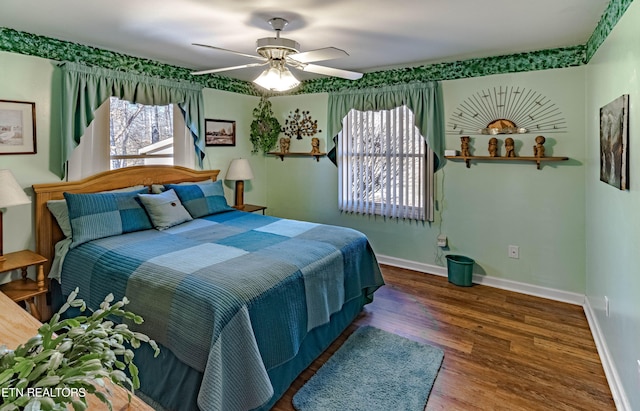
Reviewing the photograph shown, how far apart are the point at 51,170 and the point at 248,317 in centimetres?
248

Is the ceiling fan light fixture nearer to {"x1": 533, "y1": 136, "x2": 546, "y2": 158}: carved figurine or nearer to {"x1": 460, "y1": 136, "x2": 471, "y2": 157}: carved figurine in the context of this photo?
{"x1": 460, "y1": 136, "x2": 471, "y2": 157}: carved figurine

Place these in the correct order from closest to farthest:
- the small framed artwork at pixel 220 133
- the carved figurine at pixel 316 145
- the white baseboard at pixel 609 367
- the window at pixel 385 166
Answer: the white baseboard at pixel 609 367, the window at pixel 385 166, the small framed artwork at pixel 220 133, the carved figurine at pixel 316 145

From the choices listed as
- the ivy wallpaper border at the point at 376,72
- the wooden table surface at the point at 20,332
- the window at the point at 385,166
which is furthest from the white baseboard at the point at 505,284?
the wooden table surface at the point at 20,332

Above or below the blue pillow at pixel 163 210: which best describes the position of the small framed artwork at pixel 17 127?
above

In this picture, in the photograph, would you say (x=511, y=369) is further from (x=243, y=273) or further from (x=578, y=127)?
(x=578, y=127)

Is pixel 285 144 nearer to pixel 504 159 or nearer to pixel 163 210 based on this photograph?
pixel 163 210

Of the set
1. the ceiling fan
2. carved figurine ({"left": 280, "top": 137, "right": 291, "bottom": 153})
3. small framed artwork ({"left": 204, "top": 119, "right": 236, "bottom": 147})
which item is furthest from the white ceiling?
carved figurine ({"left": 280, "top": 137, "right": 291, "bottom": 153})

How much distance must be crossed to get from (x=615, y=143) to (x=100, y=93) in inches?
158

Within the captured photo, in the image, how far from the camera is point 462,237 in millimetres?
4066

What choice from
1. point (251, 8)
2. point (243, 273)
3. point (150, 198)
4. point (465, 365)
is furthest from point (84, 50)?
point (465, 365)

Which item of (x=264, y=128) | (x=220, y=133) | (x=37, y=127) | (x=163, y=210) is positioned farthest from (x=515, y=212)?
(x=37, y=127)

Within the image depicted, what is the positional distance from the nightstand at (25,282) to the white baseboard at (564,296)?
3.42 meters

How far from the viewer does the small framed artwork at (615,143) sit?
75.6 inches

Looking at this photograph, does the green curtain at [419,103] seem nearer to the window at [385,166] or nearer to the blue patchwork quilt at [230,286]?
the window at [385,166]
